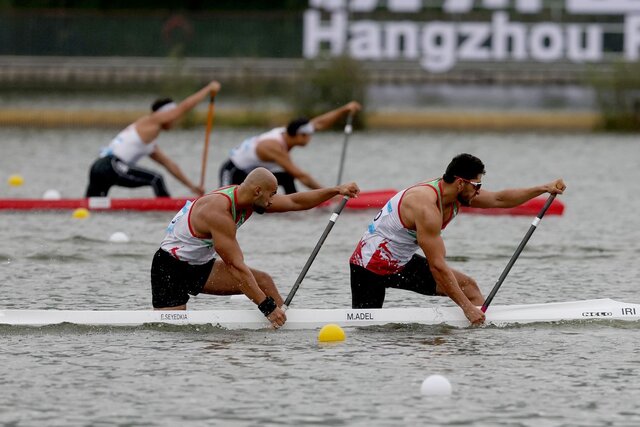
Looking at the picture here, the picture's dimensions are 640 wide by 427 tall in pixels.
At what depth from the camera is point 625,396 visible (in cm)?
1014

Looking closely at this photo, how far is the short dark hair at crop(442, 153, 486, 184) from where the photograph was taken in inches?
457

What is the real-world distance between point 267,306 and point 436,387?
7.06 feet

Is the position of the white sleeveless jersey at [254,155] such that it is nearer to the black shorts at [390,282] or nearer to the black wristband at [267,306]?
the black shorts at [390,282]

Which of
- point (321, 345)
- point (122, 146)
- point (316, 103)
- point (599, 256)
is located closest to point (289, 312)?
point (321, 345)

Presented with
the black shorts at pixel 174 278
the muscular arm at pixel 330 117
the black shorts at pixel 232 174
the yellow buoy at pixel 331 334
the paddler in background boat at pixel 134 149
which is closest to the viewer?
the yellow buoy at pixel 331 334

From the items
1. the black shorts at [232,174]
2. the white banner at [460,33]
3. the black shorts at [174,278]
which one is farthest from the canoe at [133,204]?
the white banner at [460,33]

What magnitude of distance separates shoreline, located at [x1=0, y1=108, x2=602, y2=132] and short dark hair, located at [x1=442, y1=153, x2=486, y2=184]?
2430cm

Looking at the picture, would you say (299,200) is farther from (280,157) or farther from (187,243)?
(280,157)

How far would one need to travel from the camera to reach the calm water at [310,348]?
9.73 m

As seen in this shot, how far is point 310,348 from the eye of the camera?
38.2 feet

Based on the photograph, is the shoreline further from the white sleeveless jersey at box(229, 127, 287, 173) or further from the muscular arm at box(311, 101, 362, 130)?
the muscular arm at box(311, 101, 362, 130)

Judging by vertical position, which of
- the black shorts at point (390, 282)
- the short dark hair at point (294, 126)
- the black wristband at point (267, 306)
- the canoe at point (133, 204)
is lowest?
the canoe at point (133, 204)

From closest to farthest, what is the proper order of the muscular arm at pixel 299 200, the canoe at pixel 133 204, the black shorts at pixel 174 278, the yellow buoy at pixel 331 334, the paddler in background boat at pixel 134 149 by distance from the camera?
the muscular arm at pixel 299 200 → the yellow buoy at pixel 331 334 → the black shorts at pixel 174 278 → the paddler in background boat at pixel 134 149 → the canoe at pixel 133 204

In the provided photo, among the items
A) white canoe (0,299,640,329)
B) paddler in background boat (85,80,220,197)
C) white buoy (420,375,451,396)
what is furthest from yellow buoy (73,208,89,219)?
white buoy (420,375,451,396)
